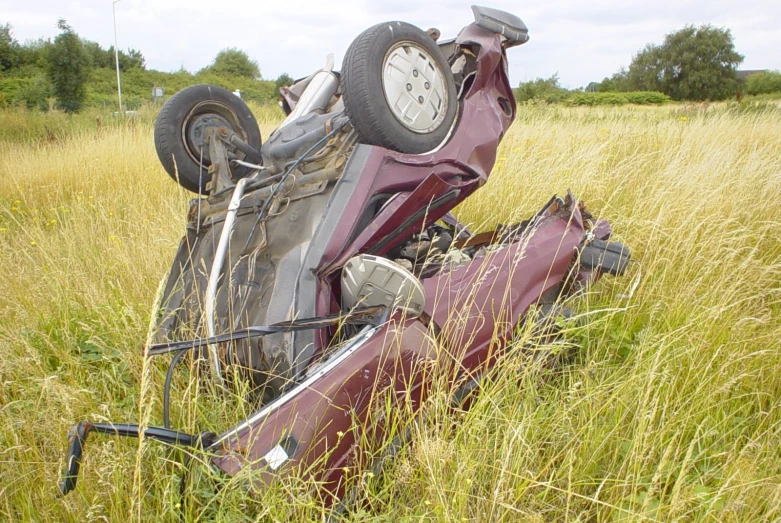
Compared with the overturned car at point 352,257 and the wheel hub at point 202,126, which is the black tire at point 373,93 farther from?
the wheel hub at point 202,126

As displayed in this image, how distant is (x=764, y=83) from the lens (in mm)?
33688

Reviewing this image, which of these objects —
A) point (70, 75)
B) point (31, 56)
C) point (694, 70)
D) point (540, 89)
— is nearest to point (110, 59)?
point (31, 56)

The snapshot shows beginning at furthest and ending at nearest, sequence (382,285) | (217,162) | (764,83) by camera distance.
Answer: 1. (764,83)
2. (217,162)
3. (382,285)

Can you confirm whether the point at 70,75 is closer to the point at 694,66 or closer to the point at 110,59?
the point at 110,59

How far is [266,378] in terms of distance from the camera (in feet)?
7.61

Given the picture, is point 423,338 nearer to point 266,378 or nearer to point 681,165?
point 266,378

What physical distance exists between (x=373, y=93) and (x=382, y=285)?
866 millimetres

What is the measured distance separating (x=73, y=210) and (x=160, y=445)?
4.43 meters

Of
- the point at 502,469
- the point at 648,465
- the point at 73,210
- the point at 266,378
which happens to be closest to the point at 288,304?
the point at 266,378

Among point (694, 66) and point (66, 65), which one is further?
point (694, 66)

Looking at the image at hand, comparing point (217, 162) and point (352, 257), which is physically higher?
point (217, 162)

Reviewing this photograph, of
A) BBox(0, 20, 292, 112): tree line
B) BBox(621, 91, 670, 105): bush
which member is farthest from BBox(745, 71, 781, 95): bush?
BBox(0, 20, 292, 112): tree line

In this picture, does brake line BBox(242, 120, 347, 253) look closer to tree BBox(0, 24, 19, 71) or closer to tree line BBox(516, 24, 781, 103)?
tree BBox(0, 24, 19, 71)

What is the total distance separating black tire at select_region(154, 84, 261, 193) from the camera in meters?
3.21
